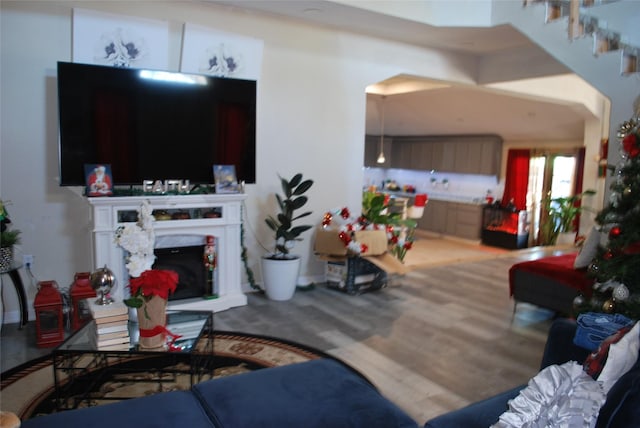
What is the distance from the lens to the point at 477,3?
189 inches

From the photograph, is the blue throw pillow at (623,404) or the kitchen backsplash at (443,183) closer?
the blue throw pillow at (623,404)

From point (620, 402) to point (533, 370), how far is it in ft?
6.60

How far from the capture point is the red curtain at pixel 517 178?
931 centimetres

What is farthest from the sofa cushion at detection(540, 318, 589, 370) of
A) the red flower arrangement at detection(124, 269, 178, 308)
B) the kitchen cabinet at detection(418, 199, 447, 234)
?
the kitchen cabinet at detection(418, 199, 447, 234)

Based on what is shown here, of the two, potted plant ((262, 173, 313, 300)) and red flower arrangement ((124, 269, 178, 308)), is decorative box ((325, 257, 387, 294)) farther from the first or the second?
red flower arrangement ((124, 269, 178, 308))

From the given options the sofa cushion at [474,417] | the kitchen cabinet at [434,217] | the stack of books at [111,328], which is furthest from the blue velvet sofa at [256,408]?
the kitchen cabinet at [434,217]

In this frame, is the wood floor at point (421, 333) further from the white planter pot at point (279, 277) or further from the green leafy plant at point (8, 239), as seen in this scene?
the green leafy plant at point (8, 239)

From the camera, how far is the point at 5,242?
3643mm

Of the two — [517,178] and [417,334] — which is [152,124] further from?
[517,178]

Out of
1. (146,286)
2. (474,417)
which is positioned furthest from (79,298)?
(474,417)

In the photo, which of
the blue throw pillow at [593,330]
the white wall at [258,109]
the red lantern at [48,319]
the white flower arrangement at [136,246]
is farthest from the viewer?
the white wall at [258,109]

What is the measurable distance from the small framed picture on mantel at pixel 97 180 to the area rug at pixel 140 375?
1288 millimetres

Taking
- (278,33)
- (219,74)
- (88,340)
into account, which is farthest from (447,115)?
(88,340)

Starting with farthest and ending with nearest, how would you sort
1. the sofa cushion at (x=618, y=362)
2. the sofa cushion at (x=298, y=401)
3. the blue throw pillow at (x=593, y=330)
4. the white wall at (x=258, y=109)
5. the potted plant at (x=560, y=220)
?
the potted plant at (x=560, y=220) < the white wall at (x=258, y=109) < the blue throw pillow at (x=593, y=330) < the sofa cushion at (x=298, y=401) < the sofa cushion at (x=618, y=362)
